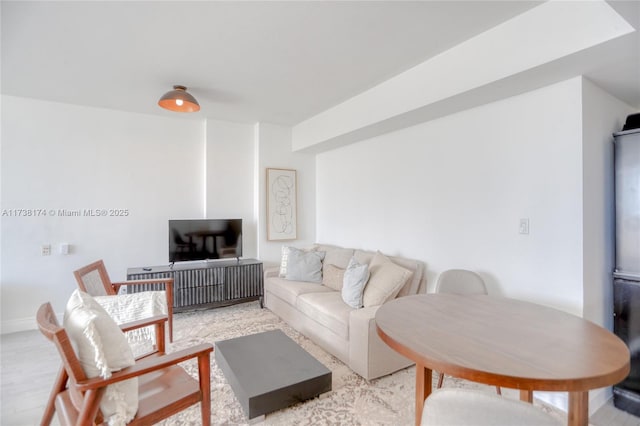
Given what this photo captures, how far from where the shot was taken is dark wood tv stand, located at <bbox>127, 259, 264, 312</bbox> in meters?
3.75

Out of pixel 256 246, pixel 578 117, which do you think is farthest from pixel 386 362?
pixel 256 246

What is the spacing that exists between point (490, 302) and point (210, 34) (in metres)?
2.65

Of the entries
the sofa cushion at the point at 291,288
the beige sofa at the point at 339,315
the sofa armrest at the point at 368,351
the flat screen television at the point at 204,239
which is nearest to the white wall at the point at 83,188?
the flat screen television at the point at 204,239

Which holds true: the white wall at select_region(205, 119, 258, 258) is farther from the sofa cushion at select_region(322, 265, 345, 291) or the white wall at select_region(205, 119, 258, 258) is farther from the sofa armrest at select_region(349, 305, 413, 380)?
the sofa armrest at select_region(349, 305, 413, 380)

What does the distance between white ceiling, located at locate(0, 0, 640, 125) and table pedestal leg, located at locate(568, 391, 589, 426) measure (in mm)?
1852

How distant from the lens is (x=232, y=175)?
4.65m

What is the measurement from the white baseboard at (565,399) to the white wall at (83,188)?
425 cm

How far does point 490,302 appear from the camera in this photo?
1914mm

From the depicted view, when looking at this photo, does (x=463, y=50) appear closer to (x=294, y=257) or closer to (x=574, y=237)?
(x=574, y=237)

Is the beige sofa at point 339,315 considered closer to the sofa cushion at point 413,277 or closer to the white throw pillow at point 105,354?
the sofa cushion at point 413,277

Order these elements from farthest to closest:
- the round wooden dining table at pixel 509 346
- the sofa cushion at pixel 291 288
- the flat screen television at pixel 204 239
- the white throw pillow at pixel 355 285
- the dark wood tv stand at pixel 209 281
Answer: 1. the flat screen television at pixel 204 239
2. the dark wood tv stand at pixel 209 281
3. the sofa cushion at pixel 291 288
4. the white throw pillow at pixel 355 285
5. the round wooden dining table at pixel 509 346

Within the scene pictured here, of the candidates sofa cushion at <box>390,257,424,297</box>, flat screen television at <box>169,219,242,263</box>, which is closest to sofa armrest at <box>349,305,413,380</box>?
sofa cushion at <box>390,257,424,297</box>

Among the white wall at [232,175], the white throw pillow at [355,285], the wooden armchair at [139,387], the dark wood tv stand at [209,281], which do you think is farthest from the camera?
the white wall at [232,175]

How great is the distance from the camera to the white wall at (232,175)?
177 inches
